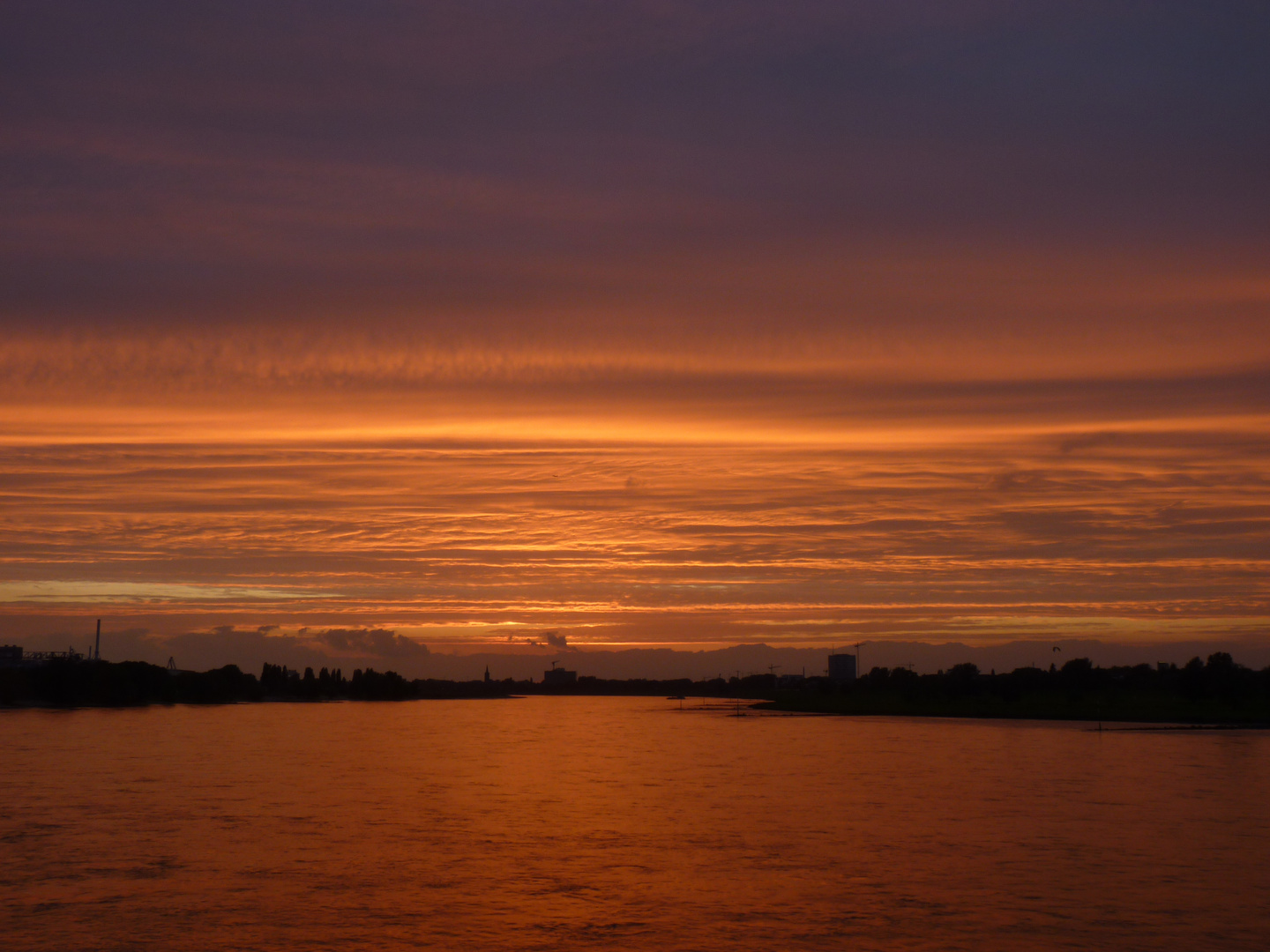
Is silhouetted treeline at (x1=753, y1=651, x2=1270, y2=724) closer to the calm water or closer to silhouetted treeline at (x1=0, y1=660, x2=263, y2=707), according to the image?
the calm water

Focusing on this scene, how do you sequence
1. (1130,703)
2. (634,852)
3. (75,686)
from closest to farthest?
(634,852), (1130,703), (75,686)

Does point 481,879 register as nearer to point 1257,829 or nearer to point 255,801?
point 255,801

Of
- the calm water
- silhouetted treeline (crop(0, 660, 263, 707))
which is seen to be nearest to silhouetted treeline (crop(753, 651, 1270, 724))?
the calm water

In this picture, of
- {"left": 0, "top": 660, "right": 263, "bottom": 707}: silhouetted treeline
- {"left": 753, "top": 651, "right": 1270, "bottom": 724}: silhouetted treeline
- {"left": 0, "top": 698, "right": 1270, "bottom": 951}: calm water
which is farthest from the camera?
{"left": 0, "top": 660, "right": 263, "bottom": 707}: silhouetted treeline

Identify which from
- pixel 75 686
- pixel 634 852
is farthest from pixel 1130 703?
pixel 75 686

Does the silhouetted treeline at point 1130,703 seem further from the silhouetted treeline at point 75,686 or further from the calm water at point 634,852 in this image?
the silhouetted treeline at point 75,686

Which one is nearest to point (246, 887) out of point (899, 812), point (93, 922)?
point (93, 922)

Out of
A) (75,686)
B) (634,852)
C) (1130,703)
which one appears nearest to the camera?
(634,852)

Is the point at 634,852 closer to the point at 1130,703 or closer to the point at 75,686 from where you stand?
the point at 1130,703

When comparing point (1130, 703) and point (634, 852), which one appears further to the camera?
point (1130, 703)

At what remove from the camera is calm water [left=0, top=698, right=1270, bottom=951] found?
1137 inches

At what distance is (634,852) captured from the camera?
131 ft

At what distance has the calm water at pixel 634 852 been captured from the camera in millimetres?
28875

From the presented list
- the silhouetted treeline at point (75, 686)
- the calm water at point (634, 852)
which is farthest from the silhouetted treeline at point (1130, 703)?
the silhouetted treeline at point (75, 686)
